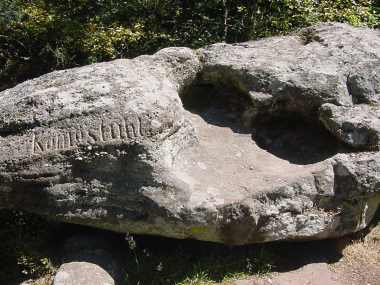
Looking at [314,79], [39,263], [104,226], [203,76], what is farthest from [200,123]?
[39,263]

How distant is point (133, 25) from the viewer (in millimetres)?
9070

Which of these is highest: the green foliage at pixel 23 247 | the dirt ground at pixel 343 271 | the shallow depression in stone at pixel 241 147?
the shallow depression in stone at pixel 241 147

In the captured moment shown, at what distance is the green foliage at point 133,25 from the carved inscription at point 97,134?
12.7ft

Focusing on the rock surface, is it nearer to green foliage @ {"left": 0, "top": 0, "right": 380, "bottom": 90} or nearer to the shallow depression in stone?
the shallow depression in stone

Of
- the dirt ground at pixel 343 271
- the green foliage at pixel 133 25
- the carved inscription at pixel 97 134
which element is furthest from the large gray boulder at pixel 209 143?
the green foliage at pixel 133 25

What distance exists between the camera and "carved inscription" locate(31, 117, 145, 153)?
4547mm

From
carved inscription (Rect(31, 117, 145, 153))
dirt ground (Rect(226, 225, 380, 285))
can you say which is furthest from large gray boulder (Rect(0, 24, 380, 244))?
dirt ground (Rect(226, 225, 380, 285))

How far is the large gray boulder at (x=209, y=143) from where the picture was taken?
15.0 feet

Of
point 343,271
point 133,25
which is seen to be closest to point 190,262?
point 343,271

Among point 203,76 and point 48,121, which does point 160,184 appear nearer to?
point 48,121

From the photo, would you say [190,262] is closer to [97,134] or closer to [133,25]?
[97,134]

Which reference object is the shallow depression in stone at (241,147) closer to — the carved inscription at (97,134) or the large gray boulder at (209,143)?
the large gray boulder at (209,143)

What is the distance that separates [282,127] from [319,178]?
0.99 metres

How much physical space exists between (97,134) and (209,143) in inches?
51.4
